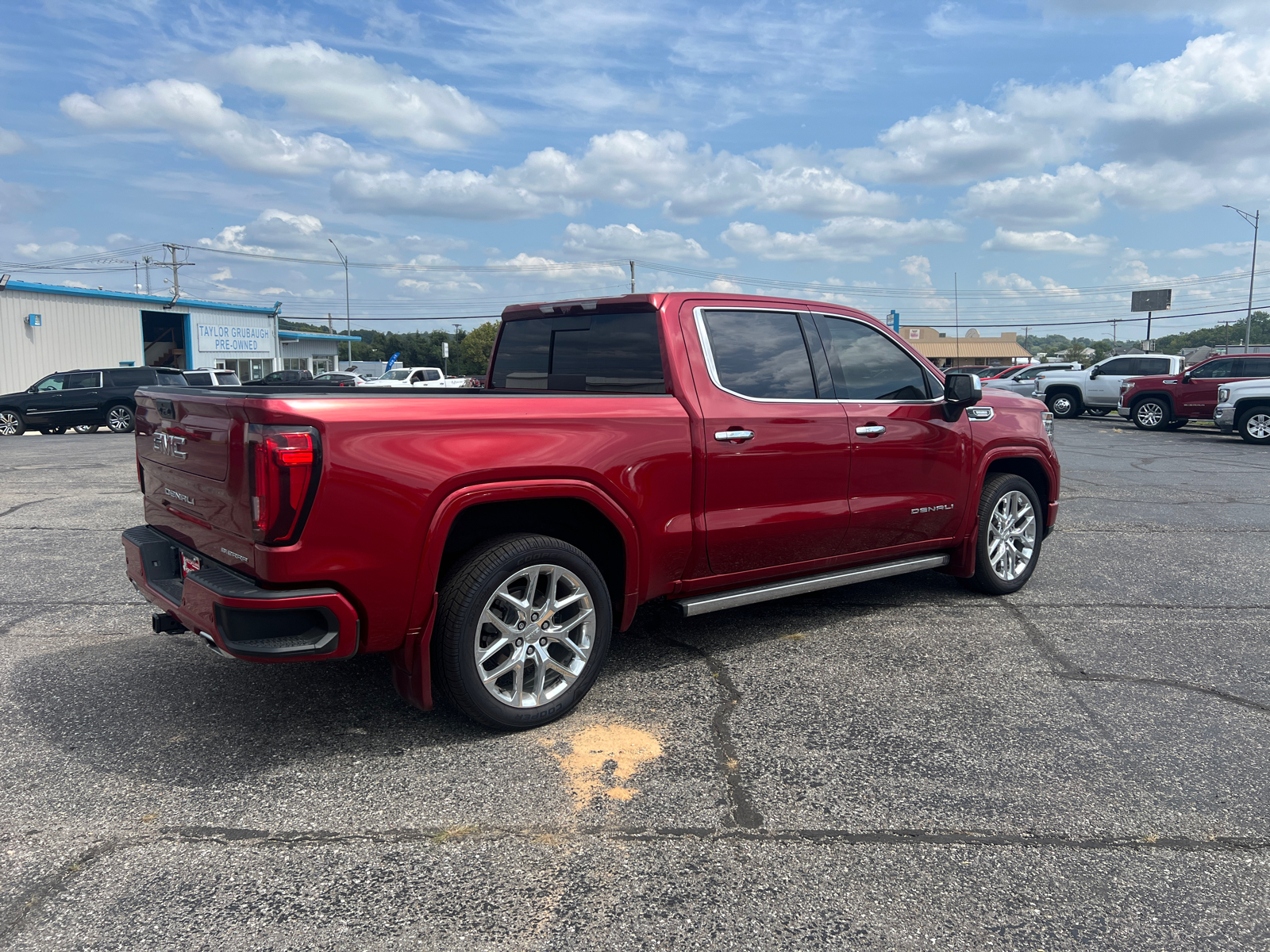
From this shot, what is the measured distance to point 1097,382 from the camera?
26625mm

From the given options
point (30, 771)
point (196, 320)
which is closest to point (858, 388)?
point (30, 771)

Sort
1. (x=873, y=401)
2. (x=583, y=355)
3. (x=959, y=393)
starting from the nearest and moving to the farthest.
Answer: (x=583, y=355) → (x=873, y=401) → (x=959, y=393)

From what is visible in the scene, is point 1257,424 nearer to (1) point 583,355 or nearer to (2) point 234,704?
(1) point 583,355

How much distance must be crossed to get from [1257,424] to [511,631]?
2078 centimetres

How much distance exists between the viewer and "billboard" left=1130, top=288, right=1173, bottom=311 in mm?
82625

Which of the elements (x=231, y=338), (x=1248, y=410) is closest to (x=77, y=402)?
(x=231, y=338)

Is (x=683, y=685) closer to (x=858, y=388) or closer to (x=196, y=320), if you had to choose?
(x=858, y=388)

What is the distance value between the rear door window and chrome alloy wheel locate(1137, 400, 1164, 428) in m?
21.4

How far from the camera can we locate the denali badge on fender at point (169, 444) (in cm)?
370

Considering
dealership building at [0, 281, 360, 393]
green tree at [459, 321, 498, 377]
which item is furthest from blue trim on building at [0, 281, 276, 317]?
green tree at [459, 321, 498, 377]

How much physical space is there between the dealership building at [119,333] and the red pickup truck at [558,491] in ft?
109

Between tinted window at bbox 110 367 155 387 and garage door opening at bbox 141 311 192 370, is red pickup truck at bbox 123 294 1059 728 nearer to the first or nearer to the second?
tinted window at bbox 110 367 155 387

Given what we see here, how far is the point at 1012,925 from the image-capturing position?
2.58 meters

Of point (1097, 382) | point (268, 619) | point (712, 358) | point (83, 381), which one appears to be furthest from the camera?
point (1097, 382)
